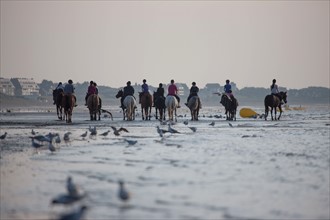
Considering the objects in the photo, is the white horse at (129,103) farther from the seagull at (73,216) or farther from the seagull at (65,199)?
the seagull at (73,216)

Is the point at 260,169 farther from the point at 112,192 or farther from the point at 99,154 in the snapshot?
the point at 99,154

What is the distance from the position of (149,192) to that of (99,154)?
564 cm

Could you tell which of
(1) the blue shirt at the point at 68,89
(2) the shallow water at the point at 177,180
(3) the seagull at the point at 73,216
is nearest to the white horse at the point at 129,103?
(1) the blue shirt at the point at 68,89

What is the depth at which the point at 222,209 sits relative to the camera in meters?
7.14

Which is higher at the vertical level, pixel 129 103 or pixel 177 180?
pixel 129 103

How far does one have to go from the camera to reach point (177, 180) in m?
9.38

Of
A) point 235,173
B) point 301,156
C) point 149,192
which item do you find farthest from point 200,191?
point 301,156

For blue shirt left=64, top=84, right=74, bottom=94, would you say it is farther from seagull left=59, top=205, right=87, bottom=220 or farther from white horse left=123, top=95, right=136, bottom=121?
seagull left=59, top=205, right=87, bottom=220

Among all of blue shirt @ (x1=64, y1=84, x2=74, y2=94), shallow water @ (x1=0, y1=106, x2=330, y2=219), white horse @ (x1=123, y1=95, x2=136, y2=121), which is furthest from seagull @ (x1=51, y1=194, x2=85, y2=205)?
white horse @ (x1=123, y1=95, x2=136, y2=121)

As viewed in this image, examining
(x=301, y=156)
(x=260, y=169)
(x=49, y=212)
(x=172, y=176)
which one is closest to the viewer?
(x=49, y=212)

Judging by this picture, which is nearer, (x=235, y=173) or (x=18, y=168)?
(x=235, y=173)

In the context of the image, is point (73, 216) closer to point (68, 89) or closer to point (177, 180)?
point (177, 180)

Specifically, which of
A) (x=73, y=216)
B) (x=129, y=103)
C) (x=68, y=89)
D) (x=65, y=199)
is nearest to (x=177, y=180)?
(x=65, y=199)

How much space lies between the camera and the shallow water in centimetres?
711
